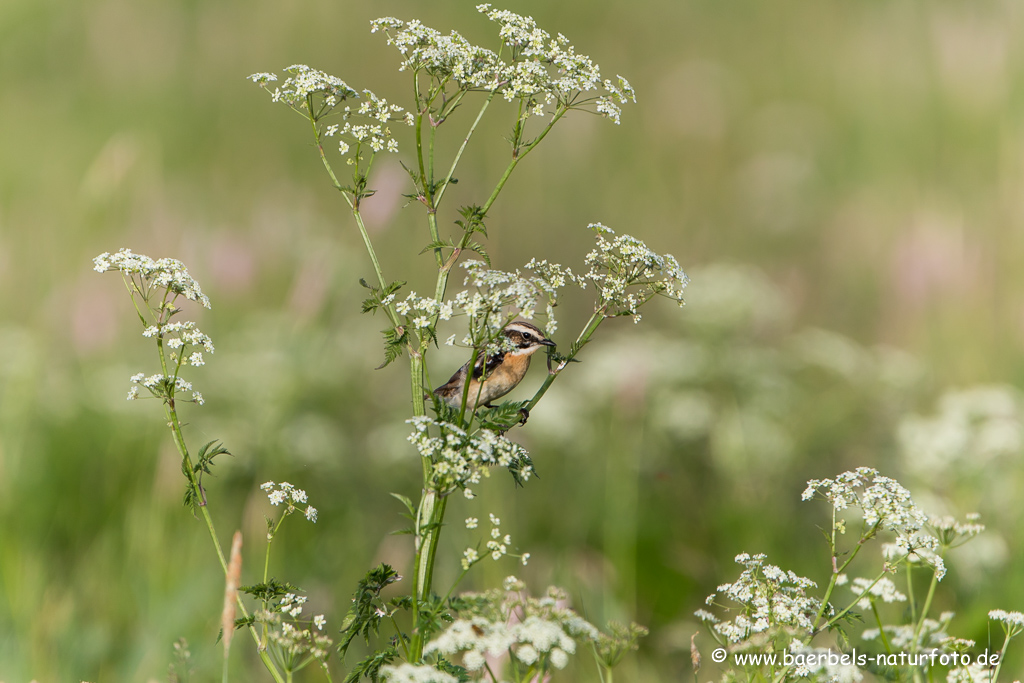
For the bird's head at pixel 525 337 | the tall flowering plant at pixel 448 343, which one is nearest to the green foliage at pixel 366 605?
the tall flowering plant at pixel 448 343

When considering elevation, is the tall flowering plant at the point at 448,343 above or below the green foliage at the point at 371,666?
above

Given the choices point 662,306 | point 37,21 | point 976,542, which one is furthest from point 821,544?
point 37,21

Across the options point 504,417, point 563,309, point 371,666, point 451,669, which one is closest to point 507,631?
point 451,669

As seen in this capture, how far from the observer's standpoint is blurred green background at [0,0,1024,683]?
5742mm

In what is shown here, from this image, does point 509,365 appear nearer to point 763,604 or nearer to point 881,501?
point 763,604

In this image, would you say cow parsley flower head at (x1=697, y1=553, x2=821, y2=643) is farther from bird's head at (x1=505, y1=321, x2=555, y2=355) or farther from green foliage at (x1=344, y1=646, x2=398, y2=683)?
bird's head at (x1=505, y1=321, x2=555, y2=355)

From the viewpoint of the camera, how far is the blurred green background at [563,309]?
5.74 meters

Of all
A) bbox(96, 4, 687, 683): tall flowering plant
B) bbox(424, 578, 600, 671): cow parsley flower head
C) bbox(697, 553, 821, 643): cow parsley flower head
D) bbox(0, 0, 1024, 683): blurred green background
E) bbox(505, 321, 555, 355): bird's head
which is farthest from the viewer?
bbox(0, 0, 1024, 683): blurred green background

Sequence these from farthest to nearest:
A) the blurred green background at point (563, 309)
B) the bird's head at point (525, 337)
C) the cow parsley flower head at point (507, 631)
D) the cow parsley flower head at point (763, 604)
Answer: the blurred green background at point (563, 309) < the bird's head at point (525, 337) < the cow parsley flower head at point (763, 604) < the cow parsley flower head at point (507, 631)

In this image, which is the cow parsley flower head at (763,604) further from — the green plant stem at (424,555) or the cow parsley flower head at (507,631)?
the green plant stem at (424,555)

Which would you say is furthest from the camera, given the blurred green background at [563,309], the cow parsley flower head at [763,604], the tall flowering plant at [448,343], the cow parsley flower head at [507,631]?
the blurred green background at [563,309]

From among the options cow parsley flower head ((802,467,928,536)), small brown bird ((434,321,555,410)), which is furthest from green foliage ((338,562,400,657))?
cow parsley flower head ((802,467,928,536))

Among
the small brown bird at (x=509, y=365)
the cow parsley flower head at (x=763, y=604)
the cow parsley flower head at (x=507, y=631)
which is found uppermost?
the small brown bird at (x=509, y=365)

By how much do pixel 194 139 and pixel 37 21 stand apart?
124 inches
